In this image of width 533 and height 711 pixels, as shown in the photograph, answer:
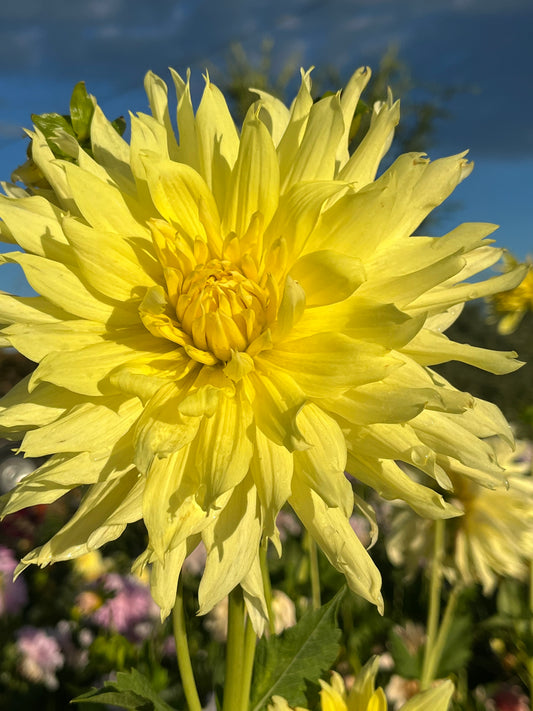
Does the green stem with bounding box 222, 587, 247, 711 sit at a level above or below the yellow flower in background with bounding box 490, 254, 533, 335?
below

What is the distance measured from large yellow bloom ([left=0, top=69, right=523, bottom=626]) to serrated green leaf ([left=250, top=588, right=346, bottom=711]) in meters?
0.20

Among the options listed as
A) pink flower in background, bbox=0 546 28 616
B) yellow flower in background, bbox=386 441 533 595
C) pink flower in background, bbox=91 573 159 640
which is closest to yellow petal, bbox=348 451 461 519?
yellow flower in background, bbox=386 441 533 595

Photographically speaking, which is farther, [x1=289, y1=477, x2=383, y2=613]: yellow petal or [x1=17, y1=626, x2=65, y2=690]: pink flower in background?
[x1=17, y1=626, x2=65, y2=690]: pink flower in background

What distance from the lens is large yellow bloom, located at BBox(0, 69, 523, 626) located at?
0.81 meters

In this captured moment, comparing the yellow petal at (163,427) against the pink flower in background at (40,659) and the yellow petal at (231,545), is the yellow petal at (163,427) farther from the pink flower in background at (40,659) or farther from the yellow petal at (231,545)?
the pink flower in background at (40,659)

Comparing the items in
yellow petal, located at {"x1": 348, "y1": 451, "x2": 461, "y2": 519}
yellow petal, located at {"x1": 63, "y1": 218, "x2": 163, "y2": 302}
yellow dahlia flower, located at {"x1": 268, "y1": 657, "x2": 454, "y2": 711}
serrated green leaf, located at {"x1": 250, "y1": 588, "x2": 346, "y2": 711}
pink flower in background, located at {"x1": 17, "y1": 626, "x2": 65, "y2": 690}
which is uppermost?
yellow petal, located at {"x1": 63, "y1": 218, "x2": 163, "y2": 302}

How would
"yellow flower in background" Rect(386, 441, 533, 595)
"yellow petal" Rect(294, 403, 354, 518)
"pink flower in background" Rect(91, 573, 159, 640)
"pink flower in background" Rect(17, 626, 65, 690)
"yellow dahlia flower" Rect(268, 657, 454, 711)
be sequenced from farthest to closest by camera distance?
"pink flower in background" Rect(91, 573, 159, 640) → "pink flower in background" Rect(17, 626, 65, 690) → "yellow flower in background" Rect(386, 441, 533, 595) → "yellow dahlia flower" Rect(268, 657, 454, 711) → "yellow petal" Rect(294, 403, 354, 518)

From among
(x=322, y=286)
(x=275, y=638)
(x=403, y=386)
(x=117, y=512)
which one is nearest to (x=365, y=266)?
(x=322, y=286)

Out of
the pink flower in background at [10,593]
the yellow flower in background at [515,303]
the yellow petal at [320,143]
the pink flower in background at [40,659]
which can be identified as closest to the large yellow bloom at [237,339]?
the yellow petal at [320,143]

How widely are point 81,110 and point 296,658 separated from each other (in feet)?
3.11

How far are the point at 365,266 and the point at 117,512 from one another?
46cm

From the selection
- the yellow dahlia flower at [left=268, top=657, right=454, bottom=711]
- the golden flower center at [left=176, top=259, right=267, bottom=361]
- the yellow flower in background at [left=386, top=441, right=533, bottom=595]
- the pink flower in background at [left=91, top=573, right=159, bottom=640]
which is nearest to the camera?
the golden flower center at [left=176, top=259, right=267, bottom=361]

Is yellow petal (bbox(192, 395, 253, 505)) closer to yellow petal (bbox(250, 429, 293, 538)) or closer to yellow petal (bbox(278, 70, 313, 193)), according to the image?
yellow petal (bbox(250, 429, 293, 538))

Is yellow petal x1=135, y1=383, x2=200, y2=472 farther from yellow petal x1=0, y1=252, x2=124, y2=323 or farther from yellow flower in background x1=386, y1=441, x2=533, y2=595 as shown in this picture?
yellow flower in background x1=386, y1=441, x2=533, y2=595
